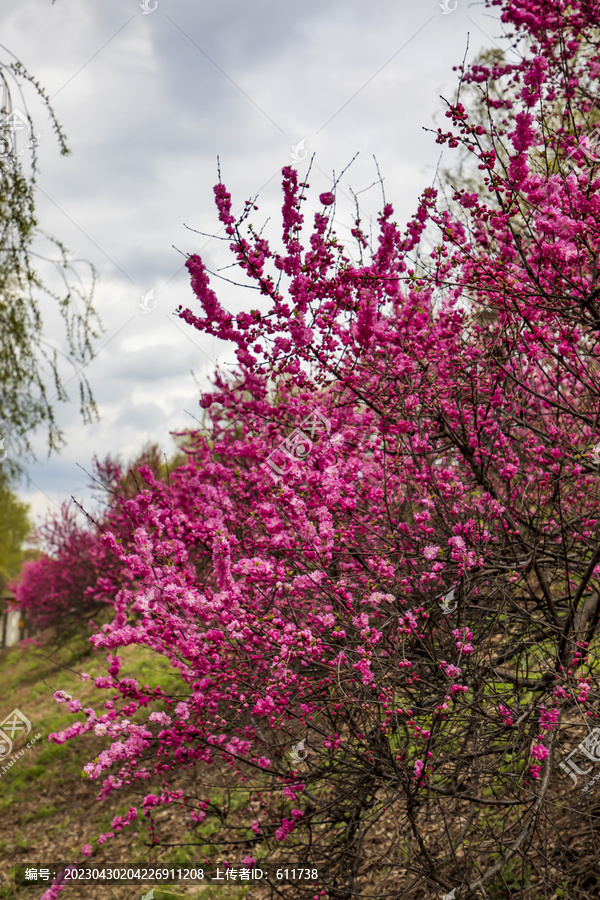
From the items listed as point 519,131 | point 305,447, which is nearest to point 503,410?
point 305,447

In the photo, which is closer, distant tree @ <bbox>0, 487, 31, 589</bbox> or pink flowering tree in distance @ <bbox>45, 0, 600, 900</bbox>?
pink flowering tree in distance @ <bbox>45, 0, 600, 900</bbox>

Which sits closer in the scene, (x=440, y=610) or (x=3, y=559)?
(x=440, y=610)

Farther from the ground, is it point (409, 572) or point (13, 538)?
point (13, 538)

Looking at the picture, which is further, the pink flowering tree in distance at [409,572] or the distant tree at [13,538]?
the distant tree at [13,538]

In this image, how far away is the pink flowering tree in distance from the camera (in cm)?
293

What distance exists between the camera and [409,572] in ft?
11.8

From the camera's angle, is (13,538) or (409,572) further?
(13,538)

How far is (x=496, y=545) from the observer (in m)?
3.75

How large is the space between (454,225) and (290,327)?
148 cm

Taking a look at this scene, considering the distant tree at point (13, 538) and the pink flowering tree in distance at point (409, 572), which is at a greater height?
the distant tree at point (13, 538)

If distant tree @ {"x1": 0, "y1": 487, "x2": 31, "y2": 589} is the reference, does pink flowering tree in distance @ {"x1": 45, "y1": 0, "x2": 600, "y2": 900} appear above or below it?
below

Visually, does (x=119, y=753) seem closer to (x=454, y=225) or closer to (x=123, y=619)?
(x=123, y=619)

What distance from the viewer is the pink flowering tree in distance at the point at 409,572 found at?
115 inches

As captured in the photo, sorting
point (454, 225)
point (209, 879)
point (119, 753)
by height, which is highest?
point (454, 225)
